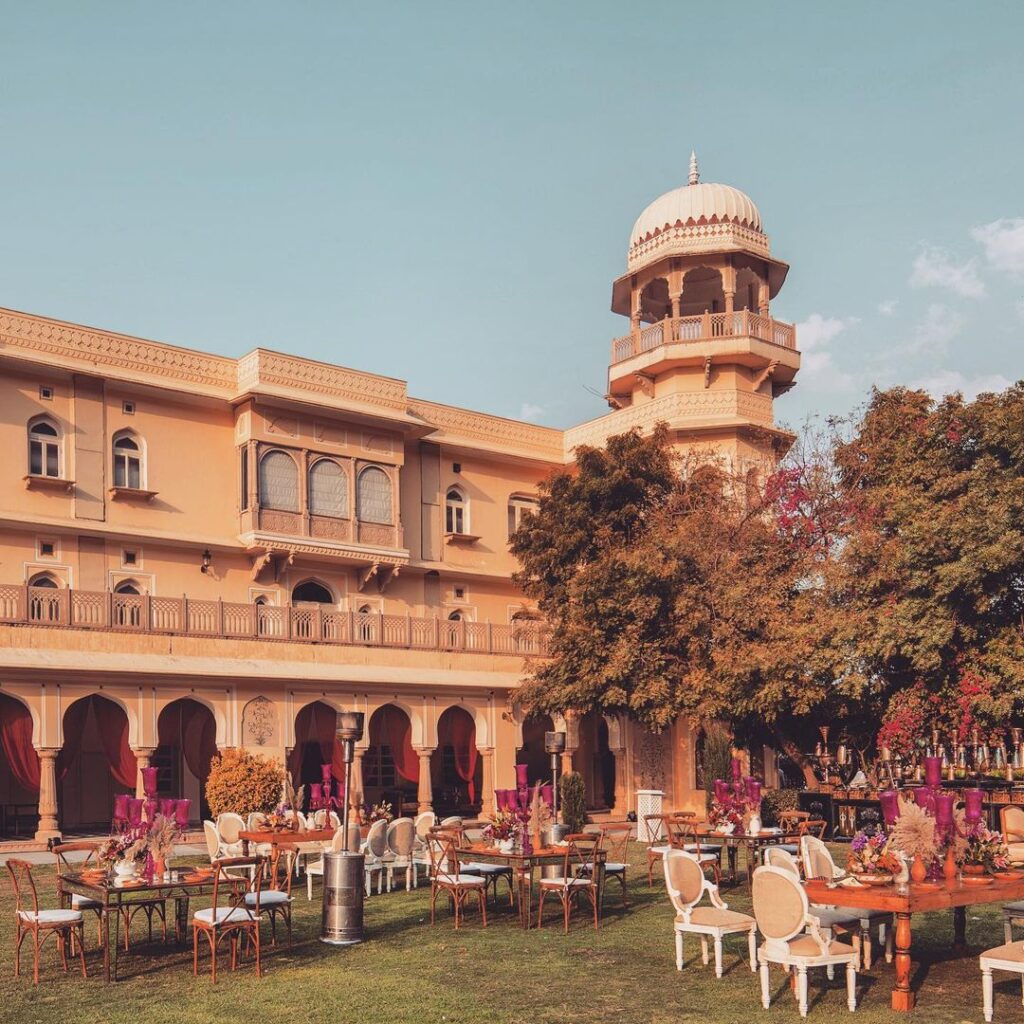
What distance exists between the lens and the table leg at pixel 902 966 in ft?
28.8

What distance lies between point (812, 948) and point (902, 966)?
0.63 m

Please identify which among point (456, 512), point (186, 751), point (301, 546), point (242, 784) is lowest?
point (242, 784)

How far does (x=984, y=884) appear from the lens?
940 centimetres

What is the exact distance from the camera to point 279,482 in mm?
27547

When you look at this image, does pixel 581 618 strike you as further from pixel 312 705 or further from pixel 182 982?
pixel 182 982

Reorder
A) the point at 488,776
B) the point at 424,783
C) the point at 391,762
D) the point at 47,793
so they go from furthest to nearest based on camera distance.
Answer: the point at 391,762, the point at 488,776, the point at 424,783, the point at 47,793

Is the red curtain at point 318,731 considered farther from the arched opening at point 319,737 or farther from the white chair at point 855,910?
the white chair at point 855,910

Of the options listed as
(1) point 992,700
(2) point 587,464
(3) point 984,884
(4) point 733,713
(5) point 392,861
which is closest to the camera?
(3) point 984,884

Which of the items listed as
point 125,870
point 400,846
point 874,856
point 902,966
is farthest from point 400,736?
point 902,966

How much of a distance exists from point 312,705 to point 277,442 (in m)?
5.84

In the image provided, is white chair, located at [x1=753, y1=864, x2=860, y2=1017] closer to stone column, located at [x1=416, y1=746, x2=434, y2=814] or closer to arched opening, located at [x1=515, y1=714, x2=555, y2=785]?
stone column, located at [x1=416, y1=746, x2=434, y2=814]

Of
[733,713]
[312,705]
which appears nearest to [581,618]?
[733,713]

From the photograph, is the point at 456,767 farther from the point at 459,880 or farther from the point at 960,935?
the point at 960,935

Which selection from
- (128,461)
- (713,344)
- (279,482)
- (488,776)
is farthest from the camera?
(713,344)
